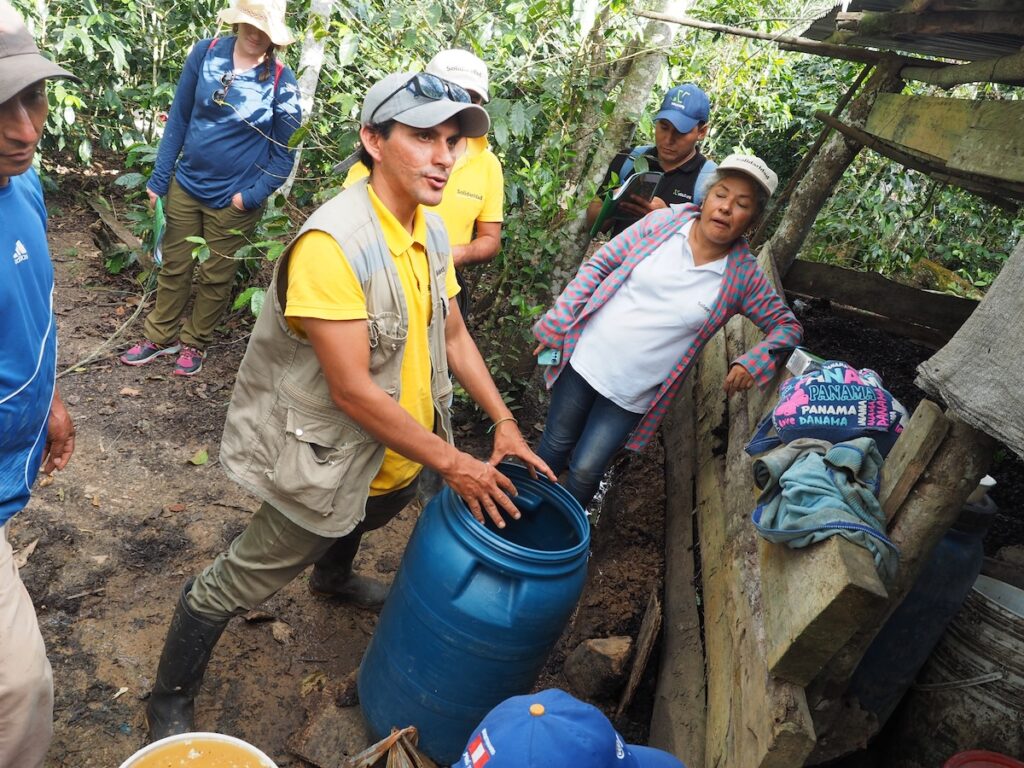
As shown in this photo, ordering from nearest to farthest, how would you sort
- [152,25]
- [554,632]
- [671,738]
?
[554,632]
[671,738]
[152,25]

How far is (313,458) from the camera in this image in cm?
215

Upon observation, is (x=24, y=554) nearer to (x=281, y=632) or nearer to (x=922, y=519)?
(x=281, y=632)

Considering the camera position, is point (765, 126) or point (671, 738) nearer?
point (671, 738)

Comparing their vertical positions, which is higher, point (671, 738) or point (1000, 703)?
point (1000, 703)

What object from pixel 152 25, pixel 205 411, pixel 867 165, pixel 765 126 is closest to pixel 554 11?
pixel 205 411

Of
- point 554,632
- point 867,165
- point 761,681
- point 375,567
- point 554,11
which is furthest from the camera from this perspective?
point 867,165

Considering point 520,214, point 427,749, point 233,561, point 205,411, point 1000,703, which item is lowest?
point 205,411

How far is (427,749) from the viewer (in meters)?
2.42

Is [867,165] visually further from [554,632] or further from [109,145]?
[554,632]

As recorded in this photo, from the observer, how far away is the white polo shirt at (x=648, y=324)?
10.2 feet

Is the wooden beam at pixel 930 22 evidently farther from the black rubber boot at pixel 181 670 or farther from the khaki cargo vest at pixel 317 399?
the black rubber boot at pixel 181 670

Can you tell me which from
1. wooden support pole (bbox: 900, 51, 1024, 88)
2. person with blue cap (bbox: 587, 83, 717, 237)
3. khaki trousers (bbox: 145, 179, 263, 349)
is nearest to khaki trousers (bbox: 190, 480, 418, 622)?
person with blue cap (bbox: 587, 83, 717, 237)

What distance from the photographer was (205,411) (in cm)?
445

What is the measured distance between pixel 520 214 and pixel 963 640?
3.21m
